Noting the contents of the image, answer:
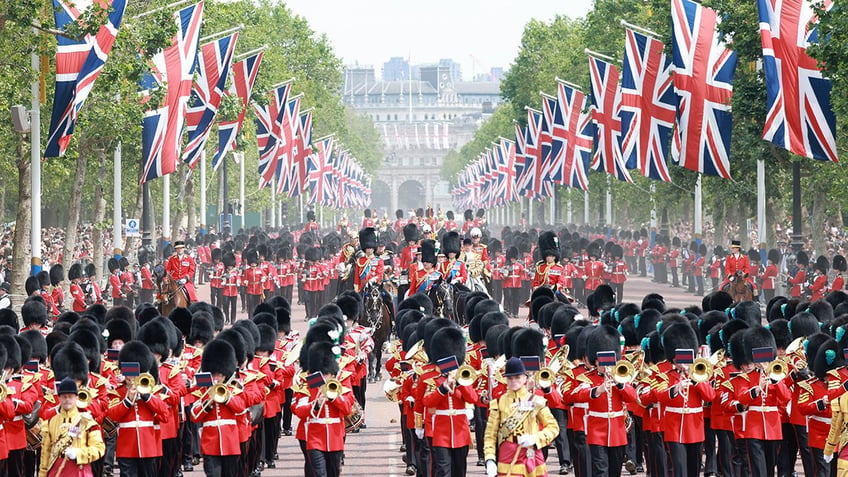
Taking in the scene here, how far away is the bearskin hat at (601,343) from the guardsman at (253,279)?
20.2m

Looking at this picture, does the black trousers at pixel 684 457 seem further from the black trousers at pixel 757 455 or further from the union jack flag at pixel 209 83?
the union jack flag at pixel 209 83

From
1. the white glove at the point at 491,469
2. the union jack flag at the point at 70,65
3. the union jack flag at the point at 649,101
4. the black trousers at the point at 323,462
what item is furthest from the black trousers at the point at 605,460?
the union jack flag at the point at 649,101

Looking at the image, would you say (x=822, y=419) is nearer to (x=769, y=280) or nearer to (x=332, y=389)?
(x=332, y=389)

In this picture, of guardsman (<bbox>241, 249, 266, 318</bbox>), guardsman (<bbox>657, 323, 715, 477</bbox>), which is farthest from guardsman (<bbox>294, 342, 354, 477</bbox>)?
guardsman (<bbox>241, 249, 266, 318</bbox>)

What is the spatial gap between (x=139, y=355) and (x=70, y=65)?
1147 cm

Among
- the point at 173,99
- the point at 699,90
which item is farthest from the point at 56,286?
Answer: the point at 699,90

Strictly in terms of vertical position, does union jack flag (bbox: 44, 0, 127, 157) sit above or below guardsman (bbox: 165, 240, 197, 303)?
above

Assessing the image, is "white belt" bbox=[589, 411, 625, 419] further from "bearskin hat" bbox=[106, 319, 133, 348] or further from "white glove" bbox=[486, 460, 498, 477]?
"bearskin hat" bbox=[106, 319, 133, 348]

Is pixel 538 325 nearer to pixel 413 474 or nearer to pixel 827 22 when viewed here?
pixel 413 474

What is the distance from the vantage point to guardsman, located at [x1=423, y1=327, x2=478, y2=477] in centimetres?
1258

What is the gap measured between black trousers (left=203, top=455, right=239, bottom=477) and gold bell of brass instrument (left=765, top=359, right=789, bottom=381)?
426 centimetres

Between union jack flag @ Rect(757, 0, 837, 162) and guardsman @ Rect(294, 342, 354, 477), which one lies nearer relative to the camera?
guardsman @ Rect(294, 342, 354, 477)

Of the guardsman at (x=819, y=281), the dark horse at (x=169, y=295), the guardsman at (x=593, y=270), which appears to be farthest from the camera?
the guardsman at (x=593, y=270)

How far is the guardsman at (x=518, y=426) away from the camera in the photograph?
1080cm
